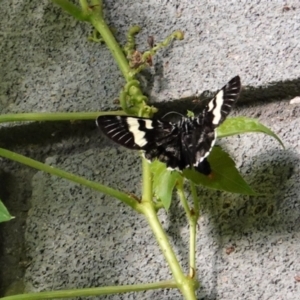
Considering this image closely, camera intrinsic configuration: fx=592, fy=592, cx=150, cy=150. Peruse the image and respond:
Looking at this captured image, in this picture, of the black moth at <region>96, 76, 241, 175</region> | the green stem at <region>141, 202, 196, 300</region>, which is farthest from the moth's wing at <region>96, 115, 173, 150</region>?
the green stem at <region>141, 202, 196, 300</region>

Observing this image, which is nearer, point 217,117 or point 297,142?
point 217,117

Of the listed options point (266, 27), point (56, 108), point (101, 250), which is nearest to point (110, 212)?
point (101, 250)

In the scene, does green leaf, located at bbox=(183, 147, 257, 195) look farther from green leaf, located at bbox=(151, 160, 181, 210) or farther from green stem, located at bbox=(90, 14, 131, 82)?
green stem, located at bbox=(90, 14, 131, 82)

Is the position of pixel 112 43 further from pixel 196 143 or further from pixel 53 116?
pixel 196 143

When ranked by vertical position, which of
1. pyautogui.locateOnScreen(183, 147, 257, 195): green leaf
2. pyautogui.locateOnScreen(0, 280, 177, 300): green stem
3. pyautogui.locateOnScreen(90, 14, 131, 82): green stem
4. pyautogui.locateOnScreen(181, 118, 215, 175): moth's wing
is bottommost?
pyautogui.locateOnScreen(0, 280, 177, 300): green stem

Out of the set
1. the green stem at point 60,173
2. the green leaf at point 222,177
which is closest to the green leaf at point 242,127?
the green leaf at point 222,177

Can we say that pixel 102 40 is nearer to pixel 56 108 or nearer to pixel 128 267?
pixel 56 108
